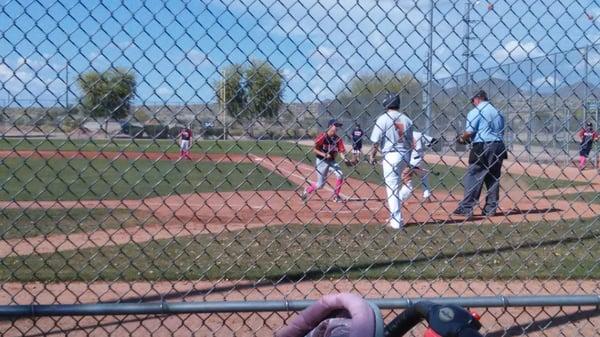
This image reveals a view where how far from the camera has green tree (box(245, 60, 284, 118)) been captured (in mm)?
4109

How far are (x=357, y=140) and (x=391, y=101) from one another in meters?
1.42

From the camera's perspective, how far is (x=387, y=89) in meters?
4.54

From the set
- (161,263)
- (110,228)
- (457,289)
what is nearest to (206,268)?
(161,263)

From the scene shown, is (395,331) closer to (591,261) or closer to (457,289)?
(457,289)

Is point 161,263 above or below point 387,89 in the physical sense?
below

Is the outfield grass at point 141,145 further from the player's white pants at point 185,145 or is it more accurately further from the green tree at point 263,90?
the green tree at point 263,90

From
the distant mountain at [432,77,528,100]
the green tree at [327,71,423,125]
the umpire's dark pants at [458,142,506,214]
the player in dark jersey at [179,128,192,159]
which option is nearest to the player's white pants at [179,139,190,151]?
the player in dark jersey at [179,128,192,159]

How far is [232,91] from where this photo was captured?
4109mm

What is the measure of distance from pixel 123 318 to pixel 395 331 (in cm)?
328

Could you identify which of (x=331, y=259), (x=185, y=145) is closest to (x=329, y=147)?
(x=331, y=259)

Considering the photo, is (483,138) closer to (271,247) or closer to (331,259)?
(331,259)

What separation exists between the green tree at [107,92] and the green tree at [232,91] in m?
0.43

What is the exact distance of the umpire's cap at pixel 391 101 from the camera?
15.2 feet

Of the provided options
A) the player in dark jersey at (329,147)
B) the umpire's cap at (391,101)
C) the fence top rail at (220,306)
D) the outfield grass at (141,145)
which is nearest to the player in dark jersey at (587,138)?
the player in dark jersey at (329,147)
